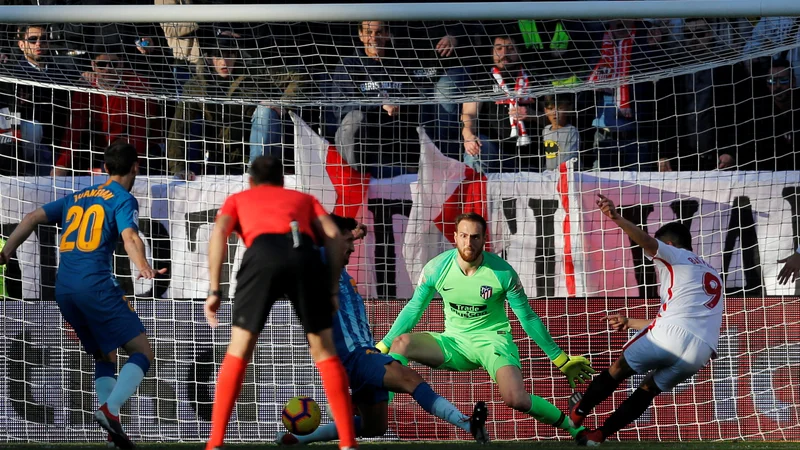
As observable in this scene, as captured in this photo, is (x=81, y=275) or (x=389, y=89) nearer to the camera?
(x=81, y=275)

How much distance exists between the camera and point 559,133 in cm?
941

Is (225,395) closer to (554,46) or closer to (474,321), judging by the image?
(474,321)

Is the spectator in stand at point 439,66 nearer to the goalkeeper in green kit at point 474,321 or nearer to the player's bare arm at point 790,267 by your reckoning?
the goalkeeper in green kit at point 474,321

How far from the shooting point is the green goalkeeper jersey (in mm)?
7719

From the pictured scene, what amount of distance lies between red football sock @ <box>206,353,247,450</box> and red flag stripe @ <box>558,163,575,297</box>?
4.38 meters

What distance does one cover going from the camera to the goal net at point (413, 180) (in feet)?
28.0

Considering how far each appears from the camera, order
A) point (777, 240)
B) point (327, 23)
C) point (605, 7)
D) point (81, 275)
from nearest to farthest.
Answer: point (81, 275) → point (605, 7) → point (327, 23) → point (777, 240)

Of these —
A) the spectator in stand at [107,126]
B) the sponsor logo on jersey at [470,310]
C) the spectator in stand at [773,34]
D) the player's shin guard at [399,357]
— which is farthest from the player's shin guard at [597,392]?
the spectator in stand at [107,126]

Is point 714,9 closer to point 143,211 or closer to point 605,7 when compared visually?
point 605,7

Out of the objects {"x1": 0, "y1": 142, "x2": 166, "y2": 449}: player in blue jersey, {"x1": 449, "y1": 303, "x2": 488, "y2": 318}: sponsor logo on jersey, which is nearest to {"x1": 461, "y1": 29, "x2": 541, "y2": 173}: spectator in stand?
{"x1": 449, "y1": 303, "x2": 488, "y2": 318}: sponsor logo on jersey

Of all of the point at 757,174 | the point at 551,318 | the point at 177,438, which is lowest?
the point at 177,438

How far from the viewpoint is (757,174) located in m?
8.84

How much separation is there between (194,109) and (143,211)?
104cm

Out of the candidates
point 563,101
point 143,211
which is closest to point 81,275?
point 143,211
